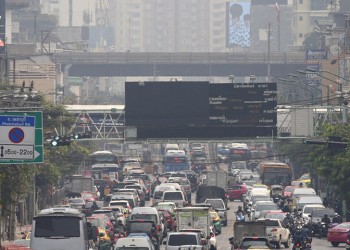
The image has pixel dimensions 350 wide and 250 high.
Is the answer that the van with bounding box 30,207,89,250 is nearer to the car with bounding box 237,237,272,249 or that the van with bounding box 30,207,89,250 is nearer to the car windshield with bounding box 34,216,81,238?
the car windshield with bounding box 34,216,81,238

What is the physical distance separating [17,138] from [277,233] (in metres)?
17.5

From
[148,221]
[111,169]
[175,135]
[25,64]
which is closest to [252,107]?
[175,135]

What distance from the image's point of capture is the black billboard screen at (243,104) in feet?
297

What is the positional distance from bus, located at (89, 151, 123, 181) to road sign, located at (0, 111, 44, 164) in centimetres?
6793

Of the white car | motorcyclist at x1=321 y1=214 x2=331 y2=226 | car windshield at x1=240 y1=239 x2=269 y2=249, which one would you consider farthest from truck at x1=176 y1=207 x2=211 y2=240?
car windshield at x1=240 y1=239 x2=269 y2=249

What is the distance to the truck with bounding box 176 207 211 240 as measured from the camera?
72.7 metres

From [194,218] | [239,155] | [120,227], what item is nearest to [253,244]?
[194,218]

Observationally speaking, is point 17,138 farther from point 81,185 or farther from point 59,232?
point 81,185

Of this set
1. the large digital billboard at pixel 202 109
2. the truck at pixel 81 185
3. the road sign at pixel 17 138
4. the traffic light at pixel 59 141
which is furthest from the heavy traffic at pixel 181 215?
the large digital billboard at pixel 202 109

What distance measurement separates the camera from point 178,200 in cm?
9531

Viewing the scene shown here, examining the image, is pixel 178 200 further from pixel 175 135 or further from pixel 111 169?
pixel 111 169

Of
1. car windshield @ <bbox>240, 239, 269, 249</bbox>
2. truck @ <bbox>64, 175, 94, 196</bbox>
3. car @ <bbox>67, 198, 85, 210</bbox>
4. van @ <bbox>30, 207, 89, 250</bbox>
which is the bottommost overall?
truck @ <bbox>64, 175, 94, 196</bbox>

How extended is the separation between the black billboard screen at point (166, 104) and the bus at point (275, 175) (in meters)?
32.5

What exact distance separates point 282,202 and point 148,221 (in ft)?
93.2
